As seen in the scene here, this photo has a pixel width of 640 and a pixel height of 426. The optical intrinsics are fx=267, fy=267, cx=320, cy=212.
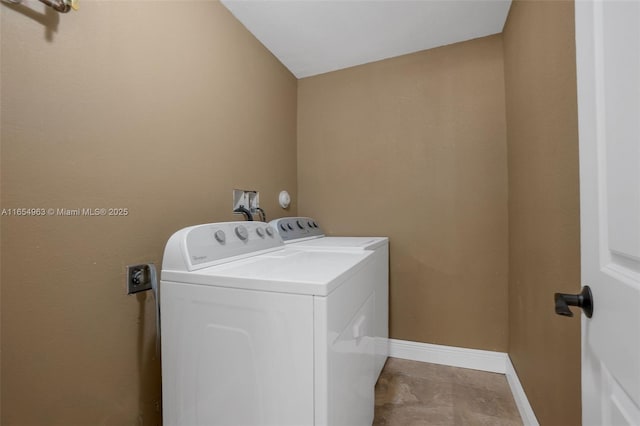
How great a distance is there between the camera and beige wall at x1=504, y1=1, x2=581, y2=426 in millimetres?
857

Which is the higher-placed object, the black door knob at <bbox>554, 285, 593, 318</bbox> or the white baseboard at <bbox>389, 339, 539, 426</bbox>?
the black door knob at <bbox>554, 285, 593, 318</bbox>

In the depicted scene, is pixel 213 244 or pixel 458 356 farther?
pixel 458 356

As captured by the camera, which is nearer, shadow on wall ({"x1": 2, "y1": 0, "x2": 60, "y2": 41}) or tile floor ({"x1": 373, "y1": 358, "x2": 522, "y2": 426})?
shadow on wall ({"x1": 2, "y1": 0, "x2": 60, "y2": 41})

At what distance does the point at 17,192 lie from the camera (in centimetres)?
74

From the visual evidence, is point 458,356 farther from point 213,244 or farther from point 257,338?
point 213,244

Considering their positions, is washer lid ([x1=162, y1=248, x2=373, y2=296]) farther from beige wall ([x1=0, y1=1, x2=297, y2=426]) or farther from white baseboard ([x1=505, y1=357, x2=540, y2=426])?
white baseboard ([x1=505, y1=357, x2=540, y2=426])

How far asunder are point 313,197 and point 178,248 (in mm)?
1413

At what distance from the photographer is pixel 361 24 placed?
5.51 feet

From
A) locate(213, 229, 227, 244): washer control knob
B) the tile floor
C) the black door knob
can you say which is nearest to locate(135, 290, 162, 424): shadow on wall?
locate(213, 229, 227, 244): washer control knob

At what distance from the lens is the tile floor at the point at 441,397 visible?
4.51 feet

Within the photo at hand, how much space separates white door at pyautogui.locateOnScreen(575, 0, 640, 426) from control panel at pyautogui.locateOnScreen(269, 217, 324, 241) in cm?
138

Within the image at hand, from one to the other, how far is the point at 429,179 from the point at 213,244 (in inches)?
60.4

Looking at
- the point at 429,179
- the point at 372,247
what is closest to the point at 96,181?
the point at 372,247

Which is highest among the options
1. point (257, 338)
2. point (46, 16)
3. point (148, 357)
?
point (46, 16)
